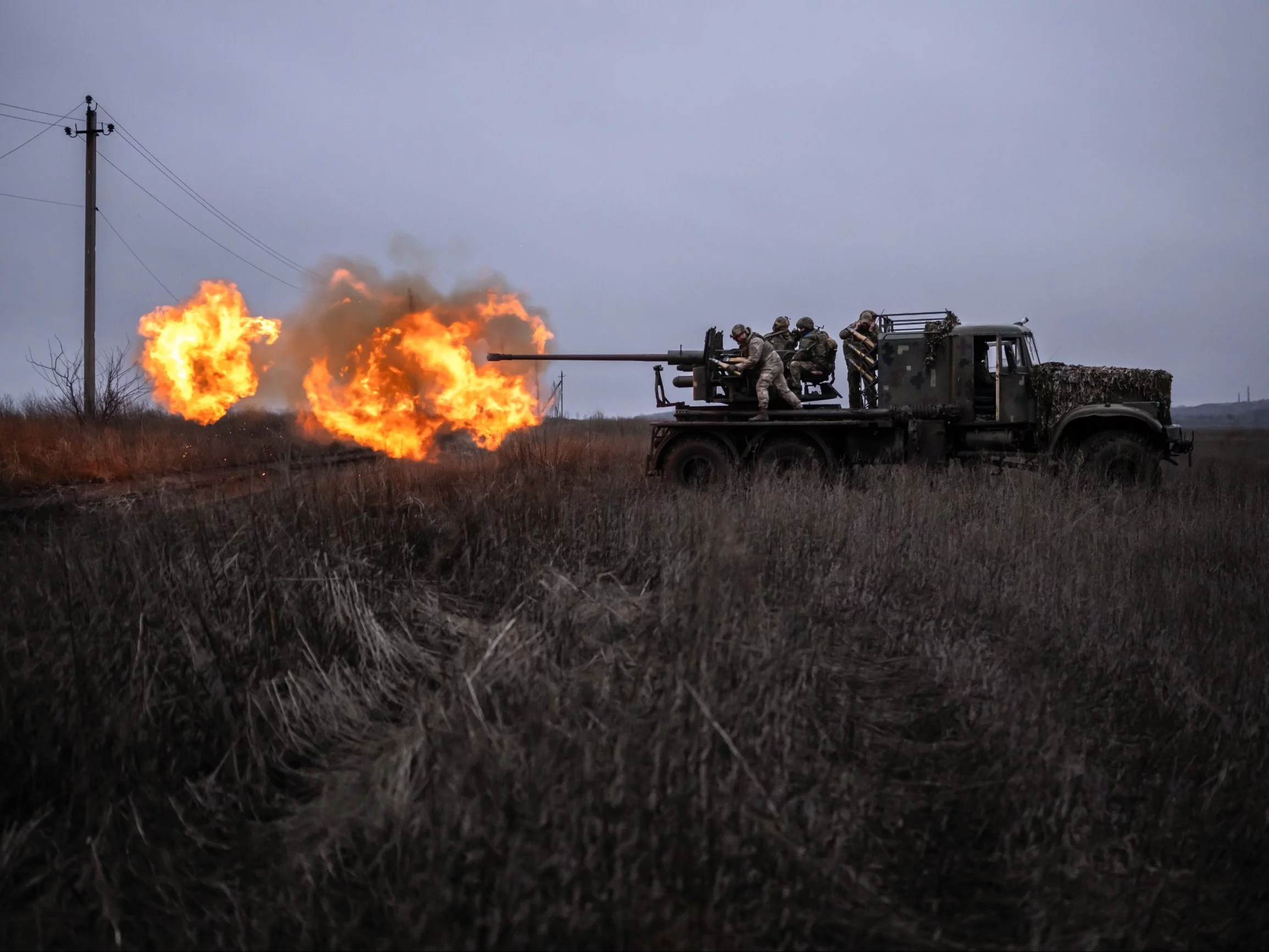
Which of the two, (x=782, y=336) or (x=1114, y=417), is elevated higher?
(x=782, y=336)

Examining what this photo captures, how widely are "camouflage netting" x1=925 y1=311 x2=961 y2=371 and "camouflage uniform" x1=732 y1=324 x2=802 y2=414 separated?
1908 millimetres

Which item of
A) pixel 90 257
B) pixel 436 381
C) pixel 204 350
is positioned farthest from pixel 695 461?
pixel 90 257

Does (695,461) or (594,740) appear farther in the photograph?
(695,461)

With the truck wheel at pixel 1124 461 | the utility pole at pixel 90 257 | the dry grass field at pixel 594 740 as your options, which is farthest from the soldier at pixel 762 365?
the utility pole at pixel 90 257

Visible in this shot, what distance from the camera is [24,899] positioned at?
8.79 feet

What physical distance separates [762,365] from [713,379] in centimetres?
75

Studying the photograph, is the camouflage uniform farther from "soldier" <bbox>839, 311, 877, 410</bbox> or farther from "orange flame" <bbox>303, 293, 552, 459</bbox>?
"orange flame" <bbox>303, 293, 552, 459</bbox>

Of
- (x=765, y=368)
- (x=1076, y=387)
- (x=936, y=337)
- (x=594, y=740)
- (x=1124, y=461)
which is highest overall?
(x=936, y=337)

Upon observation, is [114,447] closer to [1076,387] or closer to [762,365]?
[762,365]

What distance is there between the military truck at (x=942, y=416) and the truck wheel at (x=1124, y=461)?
62 millimetres

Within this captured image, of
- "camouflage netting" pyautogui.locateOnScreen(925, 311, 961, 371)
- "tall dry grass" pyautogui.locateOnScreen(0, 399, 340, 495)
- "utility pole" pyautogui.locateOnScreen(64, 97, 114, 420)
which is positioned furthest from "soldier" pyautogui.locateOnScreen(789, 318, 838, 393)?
"utility pole" pyautogui.locateOnScreen(64, 97, 114, 420)

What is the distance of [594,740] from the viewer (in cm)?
294

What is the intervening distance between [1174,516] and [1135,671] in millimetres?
5023

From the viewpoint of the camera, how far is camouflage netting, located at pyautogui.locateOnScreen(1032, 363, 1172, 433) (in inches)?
481
